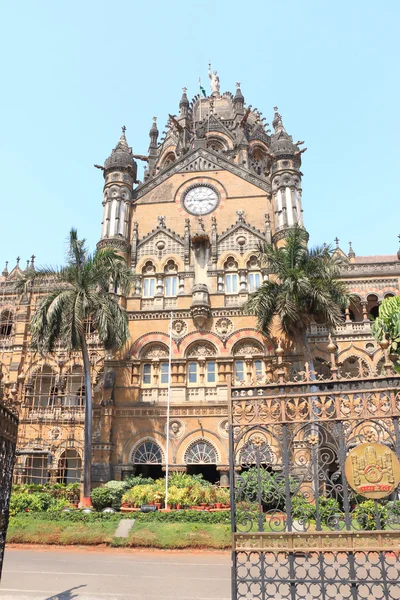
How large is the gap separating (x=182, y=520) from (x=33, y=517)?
6.52 meters

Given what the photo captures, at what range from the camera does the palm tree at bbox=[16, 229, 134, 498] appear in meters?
24.8

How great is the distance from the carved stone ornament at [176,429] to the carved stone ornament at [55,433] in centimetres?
749

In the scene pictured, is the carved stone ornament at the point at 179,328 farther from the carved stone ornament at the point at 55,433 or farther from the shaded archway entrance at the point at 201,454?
the carved stone ornament at the point at 55,433

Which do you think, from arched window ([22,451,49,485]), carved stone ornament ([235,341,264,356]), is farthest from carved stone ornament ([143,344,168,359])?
arched window ([22,451,49,485])

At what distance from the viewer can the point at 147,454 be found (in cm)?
2866

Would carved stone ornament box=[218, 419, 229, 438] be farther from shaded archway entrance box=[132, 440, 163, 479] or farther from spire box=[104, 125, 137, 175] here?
spire box=[104, 125, 137, 175]

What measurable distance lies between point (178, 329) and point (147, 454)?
7.74 m

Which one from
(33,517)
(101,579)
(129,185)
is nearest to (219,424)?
(33,517)

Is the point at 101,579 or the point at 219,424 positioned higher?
the point at 219,424

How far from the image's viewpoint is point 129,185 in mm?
35594

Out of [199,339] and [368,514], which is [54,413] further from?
[368,514]

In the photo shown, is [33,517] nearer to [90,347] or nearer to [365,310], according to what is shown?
[90,347]

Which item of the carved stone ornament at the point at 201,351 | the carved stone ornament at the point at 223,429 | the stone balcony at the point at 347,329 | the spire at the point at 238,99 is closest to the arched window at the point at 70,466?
the carved stone ornament at the point at 223,429

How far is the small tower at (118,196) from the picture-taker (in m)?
33.7
